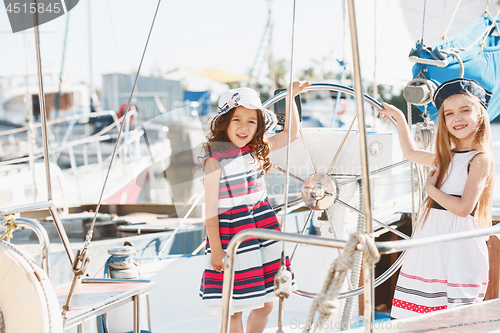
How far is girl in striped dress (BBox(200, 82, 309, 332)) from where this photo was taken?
1.49 metres

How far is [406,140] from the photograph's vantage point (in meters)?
1.75

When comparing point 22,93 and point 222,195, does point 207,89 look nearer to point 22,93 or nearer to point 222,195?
point 22,93

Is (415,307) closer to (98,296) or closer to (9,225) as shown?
(98,296)

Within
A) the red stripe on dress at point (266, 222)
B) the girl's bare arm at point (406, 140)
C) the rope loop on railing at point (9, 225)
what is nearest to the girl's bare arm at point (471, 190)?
the girl's bare arm at point (406, 140)

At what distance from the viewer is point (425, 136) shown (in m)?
2.02

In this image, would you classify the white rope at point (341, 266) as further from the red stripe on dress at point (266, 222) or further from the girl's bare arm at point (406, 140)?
the girl's bare arm at point (406, 140)

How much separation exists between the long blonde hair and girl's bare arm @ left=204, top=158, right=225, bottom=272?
2.28 ft

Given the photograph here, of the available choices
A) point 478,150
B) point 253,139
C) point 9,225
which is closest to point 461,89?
point 478,150

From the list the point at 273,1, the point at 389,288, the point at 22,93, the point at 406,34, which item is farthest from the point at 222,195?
the point at 22,93

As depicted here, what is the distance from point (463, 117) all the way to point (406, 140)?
234 millimetres

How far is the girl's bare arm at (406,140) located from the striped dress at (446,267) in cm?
13

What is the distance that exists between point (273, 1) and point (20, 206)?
120 centimetres

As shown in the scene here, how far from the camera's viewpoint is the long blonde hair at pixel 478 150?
1549mm

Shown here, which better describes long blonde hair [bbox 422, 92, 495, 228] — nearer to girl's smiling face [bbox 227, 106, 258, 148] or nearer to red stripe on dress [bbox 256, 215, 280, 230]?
red stripe on dress [bbox 256, 215, 280, 230]
